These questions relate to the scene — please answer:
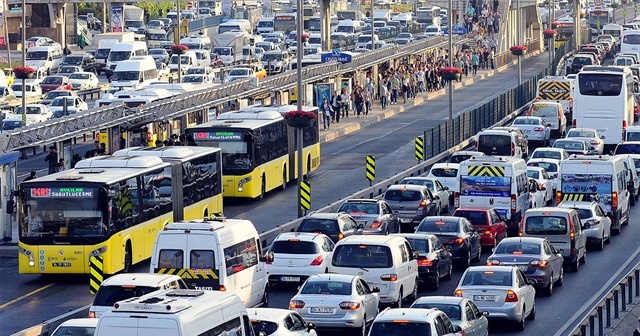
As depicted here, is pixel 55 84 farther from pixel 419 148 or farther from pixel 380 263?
pixel 380 263

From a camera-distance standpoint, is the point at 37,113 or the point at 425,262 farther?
the point at 37,113

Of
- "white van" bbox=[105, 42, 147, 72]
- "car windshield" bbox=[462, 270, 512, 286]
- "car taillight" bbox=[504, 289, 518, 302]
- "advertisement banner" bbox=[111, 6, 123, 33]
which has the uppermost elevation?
"advertisement banner" bbox=[111, 6, 123, 33]

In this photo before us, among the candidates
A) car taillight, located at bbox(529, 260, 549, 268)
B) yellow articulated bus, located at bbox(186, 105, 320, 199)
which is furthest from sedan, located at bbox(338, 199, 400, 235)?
yellow articulated bus, located at bbox(186, 105, 320, 199)

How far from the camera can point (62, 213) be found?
35.3m

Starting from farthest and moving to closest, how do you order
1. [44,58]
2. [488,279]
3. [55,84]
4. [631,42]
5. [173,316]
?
[631,42]
[44,58]
[55,84]
[488,279]
[173,316]

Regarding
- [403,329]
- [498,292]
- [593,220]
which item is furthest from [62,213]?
[593,220]

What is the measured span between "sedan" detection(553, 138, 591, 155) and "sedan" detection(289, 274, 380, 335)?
2621 centimetres

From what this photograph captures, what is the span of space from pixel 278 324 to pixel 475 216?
1524 cm

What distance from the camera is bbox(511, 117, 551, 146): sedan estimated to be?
60656 millimetres

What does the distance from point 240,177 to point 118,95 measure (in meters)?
19.4

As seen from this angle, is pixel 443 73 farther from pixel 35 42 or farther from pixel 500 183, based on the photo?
pixel 35 42

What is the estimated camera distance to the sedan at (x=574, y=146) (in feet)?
177

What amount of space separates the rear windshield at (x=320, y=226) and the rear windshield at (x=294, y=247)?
3.35 metres

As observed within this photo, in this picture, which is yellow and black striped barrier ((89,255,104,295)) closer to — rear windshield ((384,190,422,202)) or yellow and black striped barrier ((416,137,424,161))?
rear windshield ((384,190,422,202))
